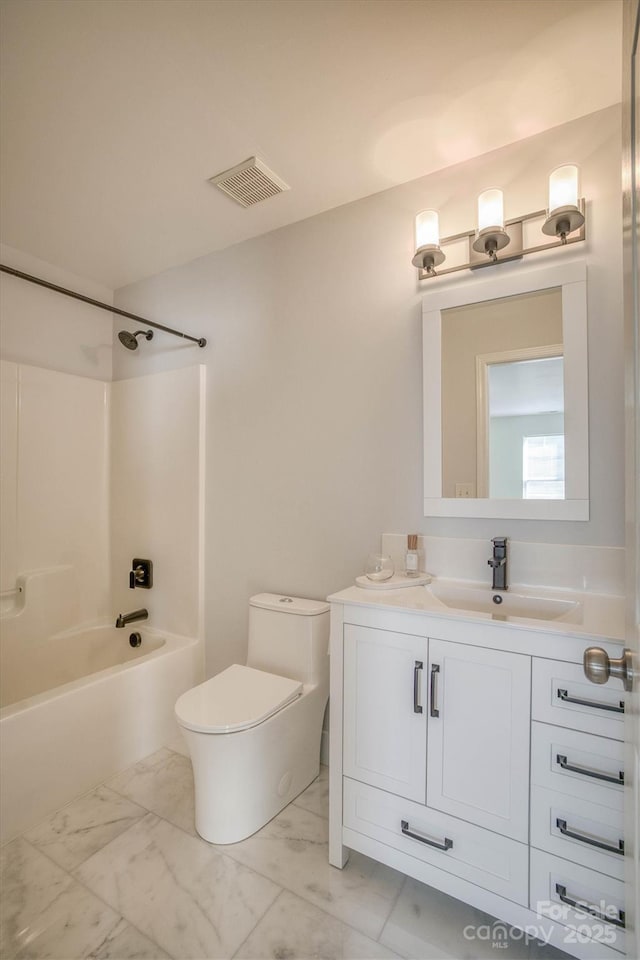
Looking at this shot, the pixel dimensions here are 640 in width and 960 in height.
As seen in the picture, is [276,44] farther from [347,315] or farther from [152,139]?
[347,315]

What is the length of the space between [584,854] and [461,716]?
0.38 meters

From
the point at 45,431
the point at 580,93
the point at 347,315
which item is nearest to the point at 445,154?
the point at 580,93

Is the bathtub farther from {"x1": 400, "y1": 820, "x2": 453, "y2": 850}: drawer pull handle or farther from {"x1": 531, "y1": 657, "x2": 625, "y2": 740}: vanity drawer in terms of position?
{"x1": 531, "y1": 657, "x2": 625, "y2": 740}: vanity drawer

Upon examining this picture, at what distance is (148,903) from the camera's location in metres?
1.32

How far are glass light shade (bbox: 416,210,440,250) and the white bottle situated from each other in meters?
1.10

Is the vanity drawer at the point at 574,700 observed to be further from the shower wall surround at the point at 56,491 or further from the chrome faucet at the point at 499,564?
the shower wall surround at the point at 56,491

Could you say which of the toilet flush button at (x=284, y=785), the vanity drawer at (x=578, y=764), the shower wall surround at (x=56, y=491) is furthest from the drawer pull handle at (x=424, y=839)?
the shower wall surround at (x=56, y=491)

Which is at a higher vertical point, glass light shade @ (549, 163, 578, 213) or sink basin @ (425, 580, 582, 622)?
glass light shade @ (549, 163, 578, 213)

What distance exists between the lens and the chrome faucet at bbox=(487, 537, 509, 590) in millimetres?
1501

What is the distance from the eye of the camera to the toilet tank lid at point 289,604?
1.87 metres

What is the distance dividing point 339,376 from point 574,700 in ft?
4.69

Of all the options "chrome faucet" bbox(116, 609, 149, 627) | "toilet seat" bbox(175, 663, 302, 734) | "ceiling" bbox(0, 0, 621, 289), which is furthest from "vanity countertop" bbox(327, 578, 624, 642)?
"ceiling" bbox(0, 0, 621, 289)

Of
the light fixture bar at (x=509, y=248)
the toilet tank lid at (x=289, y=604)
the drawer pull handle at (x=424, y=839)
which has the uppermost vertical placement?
the light fixture bar at (x=509, y=248)

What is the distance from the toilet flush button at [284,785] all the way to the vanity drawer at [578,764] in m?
0.98
